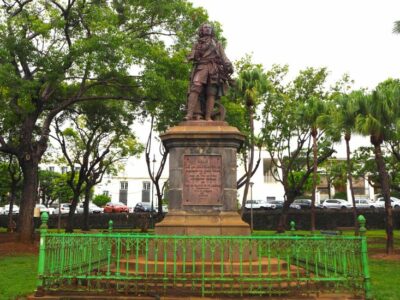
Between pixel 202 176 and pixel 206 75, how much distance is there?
2533mm

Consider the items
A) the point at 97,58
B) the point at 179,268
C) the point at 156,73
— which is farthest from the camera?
the point at 156,73

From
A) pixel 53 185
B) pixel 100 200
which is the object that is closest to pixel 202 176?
pixel 53 185

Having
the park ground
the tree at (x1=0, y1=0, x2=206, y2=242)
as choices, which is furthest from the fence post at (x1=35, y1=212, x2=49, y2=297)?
the tree at (x1=0, y1=0, x2=206, y2=242)

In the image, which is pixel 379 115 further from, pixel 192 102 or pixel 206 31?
pixel 192 102

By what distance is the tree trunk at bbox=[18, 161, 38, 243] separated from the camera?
64.0ft

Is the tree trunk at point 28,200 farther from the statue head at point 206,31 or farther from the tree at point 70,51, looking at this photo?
the statue head at point 206,31

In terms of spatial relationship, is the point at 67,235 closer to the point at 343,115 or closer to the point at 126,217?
the point at 343,115

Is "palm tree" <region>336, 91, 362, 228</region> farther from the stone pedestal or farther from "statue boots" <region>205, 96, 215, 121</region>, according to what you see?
the stone pedestal

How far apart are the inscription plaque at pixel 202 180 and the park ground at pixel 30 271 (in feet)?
12.4

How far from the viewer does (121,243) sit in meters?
8.28

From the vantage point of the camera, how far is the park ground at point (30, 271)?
945 centimetres

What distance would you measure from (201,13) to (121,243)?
14884mm

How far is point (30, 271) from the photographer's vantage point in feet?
42.2

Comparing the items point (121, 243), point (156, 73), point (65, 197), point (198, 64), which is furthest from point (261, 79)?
point (65, 197)
